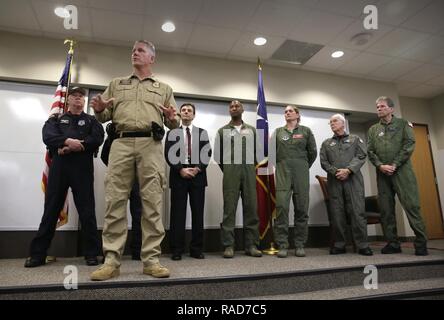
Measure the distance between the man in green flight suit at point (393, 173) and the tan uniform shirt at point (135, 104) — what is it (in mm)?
2413

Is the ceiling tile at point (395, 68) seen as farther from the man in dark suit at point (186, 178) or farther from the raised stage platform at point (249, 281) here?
the man in dark suit at point (186, 178)

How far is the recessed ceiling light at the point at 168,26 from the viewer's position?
3.40 meters

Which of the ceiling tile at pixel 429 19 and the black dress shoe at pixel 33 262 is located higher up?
the ceiling tile at pixel 429 19

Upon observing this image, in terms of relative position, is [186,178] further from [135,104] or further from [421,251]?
[421,251]

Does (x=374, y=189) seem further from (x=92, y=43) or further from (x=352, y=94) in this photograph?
(x=92, y=43)

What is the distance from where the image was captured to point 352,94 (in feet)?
15.6

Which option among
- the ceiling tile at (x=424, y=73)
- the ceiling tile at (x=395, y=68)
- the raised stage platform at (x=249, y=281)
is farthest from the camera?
the ceiling tile at (x=424, y=73)

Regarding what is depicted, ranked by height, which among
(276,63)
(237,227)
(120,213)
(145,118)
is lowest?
(237,227)

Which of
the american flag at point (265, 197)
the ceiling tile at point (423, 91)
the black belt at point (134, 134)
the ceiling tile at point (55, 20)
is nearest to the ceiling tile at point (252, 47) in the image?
the american flag at point (265, 197)

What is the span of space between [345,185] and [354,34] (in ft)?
6.47
